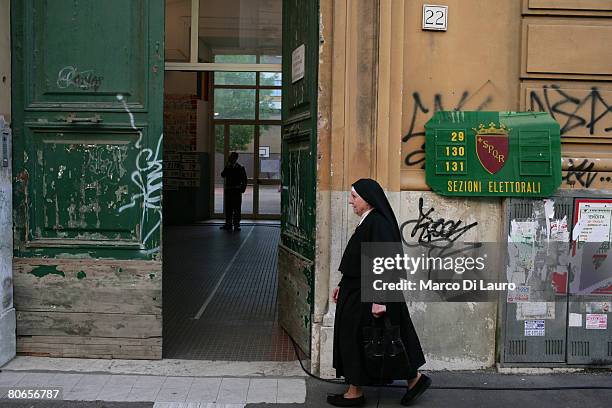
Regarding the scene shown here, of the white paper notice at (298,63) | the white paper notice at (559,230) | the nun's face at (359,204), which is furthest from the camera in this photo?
the white paper notice at (298,63)

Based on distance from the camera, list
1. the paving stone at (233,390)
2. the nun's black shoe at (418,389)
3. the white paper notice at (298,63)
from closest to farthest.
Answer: the nun's black shoe at (418,389) < the paving stone at (233,390) < the white paper notice at (298,63)

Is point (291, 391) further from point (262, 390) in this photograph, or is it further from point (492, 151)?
point (492, 151)

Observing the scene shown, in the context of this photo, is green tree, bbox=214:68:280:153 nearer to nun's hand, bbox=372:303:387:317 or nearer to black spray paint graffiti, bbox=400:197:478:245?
black spray paint graffiti, bbox=400:197:478:245

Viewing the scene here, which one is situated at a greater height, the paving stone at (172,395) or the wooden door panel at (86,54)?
the wooden door panel at (86,54)

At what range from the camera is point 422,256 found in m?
6.04

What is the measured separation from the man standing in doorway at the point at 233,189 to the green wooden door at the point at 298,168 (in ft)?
30.8

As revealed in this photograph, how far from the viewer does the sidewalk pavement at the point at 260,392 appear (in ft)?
17.3

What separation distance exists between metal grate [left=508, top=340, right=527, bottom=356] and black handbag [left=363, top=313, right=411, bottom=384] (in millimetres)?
1349

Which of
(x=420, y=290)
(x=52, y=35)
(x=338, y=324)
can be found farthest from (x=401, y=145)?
(x=52, y=35)

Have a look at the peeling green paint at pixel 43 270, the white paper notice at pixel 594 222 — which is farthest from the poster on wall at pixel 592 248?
the peeling green paint at pixel 43 270

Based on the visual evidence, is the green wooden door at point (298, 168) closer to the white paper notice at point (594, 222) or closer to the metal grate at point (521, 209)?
the metal grate at point (521, 209)

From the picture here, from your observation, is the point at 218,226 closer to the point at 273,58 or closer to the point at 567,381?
the point at 273,58

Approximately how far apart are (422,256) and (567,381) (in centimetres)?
157

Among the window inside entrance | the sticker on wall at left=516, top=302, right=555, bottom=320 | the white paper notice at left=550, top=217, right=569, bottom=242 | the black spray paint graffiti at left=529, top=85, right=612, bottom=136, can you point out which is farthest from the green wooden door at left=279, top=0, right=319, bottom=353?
the window inside entrance
